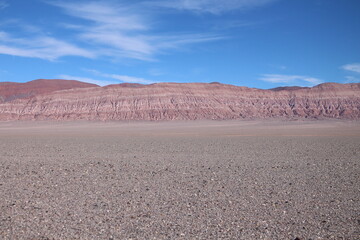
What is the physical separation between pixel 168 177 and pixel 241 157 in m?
5.34

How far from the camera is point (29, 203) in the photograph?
7.65 meters

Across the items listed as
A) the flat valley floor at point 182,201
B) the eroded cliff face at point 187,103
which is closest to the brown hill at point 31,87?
the eroded cliff face at point 187,103

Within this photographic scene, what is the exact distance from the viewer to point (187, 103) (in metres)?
80.9

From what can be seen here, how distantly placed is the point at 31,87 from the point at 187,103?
8751 cm

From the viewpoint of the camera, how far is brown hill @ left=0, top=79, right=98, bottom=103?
13395 centimetres

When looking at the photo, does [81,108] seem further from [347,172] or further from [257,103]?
[347,172]

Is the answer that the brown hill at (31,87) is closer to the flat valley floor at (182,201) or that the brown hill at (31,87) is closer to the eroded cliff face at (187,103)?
the eroded cliff face at (187,103)

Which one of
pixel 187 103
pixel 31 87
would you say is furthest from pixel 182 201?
pixel 31 87

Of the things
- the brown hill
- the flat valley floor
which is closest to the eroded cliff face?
the brown hill

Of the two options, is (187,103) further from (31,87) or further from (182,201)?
(31,87)

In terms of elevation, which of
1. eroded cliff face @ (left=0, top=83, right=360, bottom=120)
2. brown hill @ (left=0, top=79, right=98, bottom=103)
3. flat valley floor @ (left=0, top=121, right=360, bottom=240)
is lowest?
flat valley floor @ (left=0, top=121, right=360, bottom=240)

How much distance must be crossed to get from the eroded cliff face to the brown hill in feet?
156

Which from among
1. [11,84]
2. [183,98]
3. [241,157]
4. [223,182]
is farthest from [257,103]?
[11,84]

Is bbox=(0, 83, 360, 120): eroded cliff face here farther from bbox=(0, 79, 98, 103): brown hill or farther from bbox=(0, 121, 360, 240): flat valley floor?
bbox=(0, 121, 360, 240): flat valley floor
